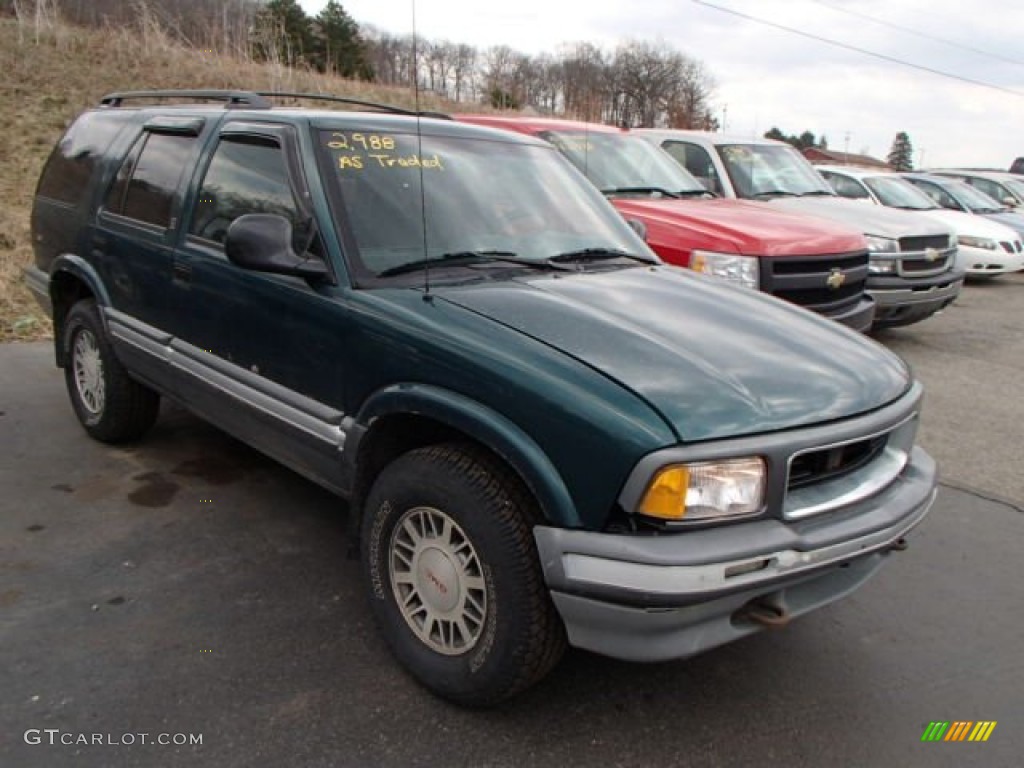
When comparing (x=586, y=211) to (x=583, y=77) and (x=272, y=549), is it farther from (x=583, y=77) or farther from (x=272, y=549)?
(x=583, y=77)

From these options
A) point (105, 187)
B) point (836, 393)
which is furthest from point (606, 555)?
point (105, 187)

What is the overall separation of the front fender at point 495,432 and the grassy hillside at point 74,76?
10029 millimetres

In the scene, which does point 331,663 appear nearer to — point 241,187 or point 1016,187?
point 241,187

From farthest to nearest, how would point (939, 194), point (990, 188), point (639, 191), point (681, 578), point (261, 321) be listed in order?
1. point (990, 188)
2. point (939, 194)
3. point (639, 191)
4. point (261, 321)
5. point (681, 578)

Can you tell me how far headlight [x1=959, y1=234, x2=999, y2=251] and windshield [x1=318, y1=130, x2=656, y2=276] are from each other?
11248 mm

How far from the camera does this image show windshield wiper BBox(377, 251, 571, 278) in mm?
2994

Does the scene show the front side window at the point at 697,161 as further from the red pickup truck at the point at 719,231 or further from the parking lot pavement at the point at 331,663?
the parking lot pavement at the point at 331,663

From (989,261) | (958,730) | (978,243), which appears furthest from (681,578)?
(978,243)

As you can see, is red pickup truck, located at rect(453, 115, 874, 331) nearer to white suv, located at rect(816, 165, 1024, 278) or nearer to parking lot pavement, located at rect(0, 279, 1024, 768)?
parking lot pavement, located at rect(0, 279, 1024, 768)

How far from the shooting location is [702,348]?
261 centimetres

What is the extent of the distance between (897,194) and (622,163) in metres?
7.02

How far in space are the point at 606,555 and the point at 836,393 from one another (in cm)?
95

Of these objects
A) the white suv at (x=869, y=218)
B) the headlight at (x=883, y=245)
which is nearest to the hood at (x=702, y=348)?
the white suv at (x=869, y=218)

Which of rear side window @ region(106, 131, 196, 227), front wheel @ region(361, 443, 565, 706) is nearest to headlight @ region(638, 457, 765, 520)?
front wheel @ region(361, 443, 565, 706)
